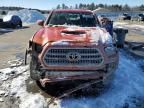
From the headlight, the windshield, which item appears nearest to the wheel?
the headlight

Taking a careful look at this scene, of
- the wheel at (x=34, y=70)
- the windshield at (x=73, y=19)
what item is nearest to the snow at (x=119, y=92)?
the wheel at (x=34, y=70)

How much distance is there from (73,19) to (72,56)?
2774 millimetres

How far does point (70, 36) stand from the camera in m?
7.85

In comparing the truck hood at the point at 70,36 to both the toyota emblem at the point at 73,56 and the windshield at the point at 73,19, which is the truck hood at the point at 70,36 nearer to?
the toyota emblem at the point at 73,56

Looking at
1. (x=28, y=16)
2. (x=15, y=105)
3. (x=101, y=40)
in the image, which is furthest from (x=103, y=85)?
(x=28, y=16)

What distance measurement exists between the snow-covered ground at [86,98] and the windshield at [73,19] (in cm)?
158

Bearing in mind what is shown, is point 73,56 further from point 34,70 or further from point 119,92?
point 119,92

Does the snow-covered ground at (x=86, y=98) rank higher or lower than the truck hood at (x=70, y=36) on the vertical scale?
lower

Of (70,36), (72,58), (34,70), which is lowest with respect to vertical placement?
(34,70)

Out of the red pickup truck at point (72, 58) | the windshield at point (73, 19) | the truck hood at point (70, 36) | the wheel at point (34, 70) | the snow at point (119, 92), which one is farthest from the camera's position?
the windshield at point (73, 19)

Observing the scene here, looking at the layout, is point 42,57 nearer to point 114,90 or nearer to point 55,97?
point 55,97

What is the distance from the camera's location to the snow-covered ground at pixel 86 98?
23.2ft

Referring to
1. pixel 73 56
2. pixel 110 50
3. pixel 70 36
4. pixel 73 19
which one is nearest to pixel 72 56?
pixel 73 56

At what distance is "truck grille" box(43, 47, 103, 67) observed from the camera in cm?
738
